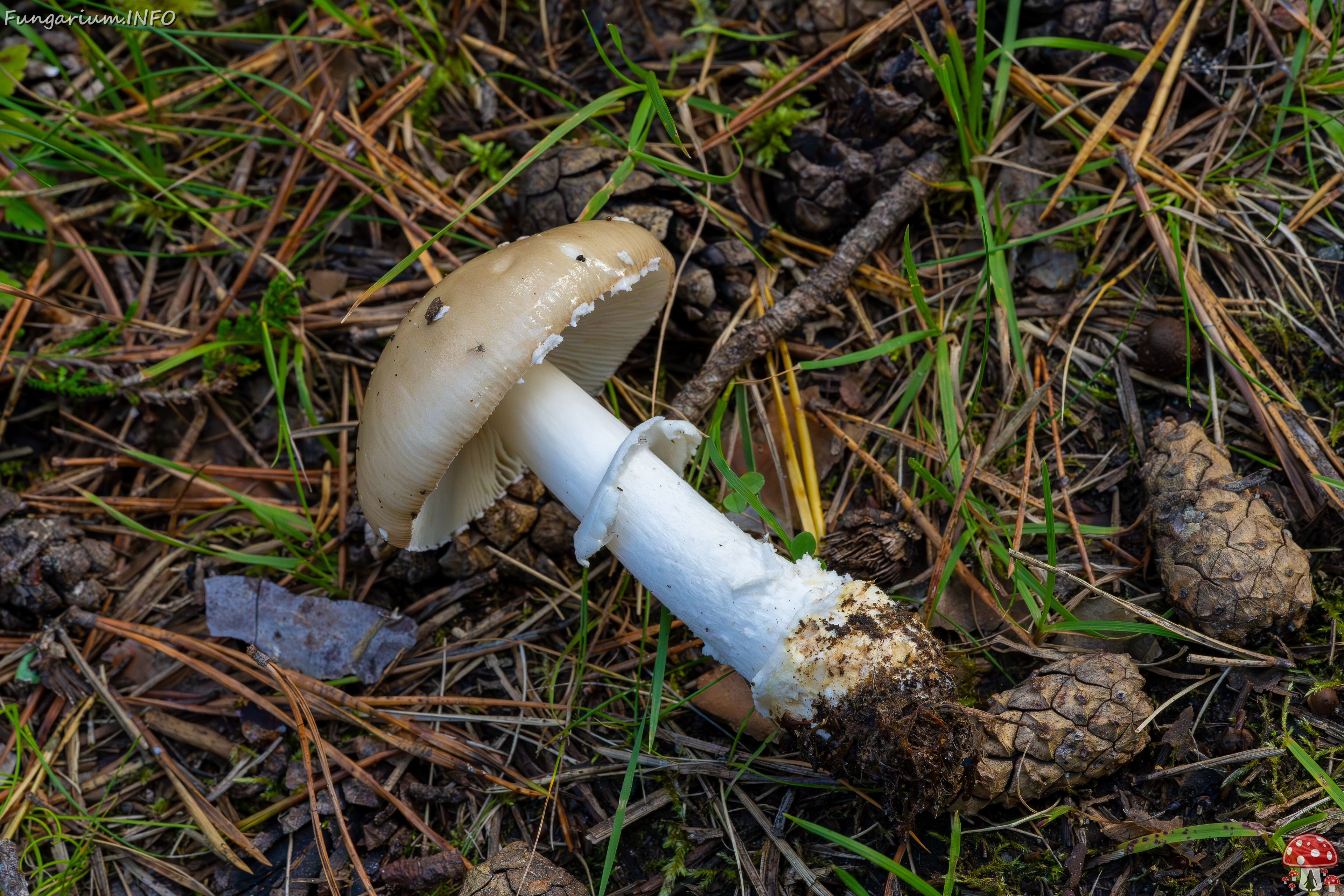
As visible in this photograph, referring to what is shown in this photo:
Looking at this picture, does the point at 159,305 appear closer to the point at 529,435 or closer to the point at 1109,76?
the point at 529,435

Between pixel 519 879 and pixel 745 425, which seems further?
pixel 745 425

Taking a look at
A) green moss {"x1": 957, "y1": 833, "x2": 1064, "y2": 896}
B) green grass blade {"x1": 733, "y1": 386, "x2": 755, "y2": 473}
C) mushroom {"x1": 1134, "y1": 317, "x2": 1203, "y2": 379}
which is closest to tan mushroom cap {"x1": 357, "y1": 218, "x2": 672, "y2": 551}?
green grass blade {"x1": 733, "y1": 386, "x2": 755, "y2": 473}

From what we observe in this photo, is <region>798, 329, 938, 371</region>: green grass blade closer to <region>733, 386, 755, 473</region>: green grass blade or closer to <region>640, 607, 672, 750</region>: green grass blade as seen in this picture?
<region>733, 386, 755, 473</region>: green grass blade

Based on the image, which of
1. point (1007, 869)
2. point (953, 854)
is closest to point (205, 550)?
point (953, 854)

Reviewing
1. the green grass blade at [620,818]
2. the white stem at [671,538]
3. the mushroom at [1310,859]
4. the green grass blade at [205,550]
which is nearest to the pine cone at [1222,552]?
the mushroom at [1310,859]

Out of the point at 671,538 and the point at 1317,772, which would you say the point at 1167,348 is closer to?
the point at 1317,772

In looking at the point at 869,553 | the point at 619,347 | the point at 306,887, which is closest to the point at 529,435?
the point at 619,347
